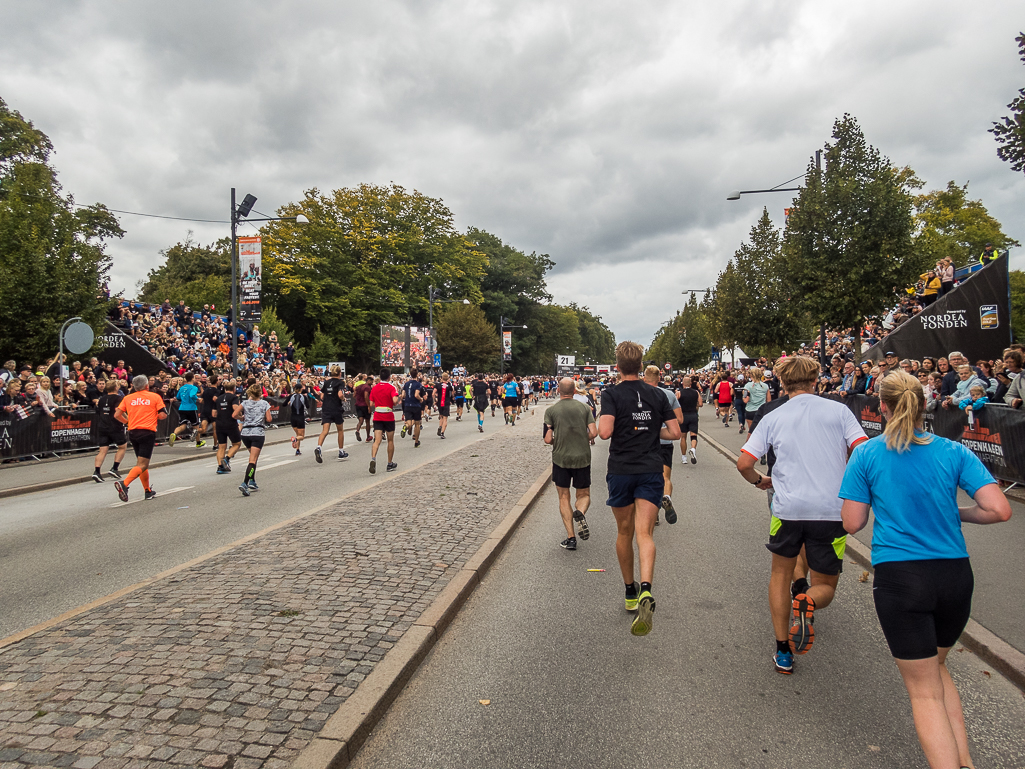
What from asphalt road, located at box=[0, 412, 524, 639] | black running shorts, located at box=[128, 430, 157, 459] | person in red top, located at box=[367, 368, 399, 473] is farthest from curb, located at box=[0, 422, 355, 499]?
person in red top, located at box=[367, 368, 399, 473]

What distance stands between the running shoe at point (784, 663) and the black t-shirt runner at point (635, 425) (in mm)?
1411

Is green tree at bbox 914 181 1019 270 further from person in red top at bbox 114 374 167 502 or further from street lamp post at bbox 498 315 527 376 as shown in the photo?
person in red top at bbox 114 374 167 502

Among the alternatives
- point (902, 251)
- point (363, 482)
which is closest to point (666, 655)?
point (363, 482)

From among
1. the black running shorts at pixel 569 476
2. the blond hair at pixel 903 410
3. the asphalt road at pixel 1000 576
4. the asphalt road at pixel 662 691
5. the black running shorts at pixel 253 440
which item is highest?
the blond hair at pixel 903 410

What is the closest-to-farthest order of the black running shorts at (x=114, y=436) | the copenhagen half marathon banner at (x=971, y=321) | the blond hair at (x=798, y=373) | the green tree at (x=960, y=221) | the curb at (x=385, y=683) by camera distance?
1. the curb at (x=385, y=683)
2. the blond hair at (x=798, y=373)
3. the black running shorts at (x=114, y=436)
4. the copenhagen half marathon banner at (x=971, y=321)
5. the green tree at (x=960, y=221)

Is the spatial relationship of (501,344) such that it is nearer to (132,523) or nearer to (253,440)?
(253,440)

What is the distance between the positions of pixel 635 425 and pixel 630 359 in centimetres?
51

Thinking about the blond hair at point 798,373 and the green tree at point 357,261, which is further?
the green tree at point 357,261

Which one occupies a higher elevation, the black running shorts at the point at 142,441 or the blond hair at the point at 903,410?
the blond hair at the point at 903,410

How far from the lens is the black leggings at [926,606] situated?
2627 millimetres

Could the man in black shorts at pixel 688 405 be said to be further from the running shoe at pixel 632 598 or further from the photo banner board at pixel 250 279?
the photo banner board at pixel 250 279

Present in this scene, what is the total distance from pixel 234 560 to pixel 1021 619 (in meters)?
5.90

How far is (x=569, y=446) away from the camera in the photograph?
23.3 feet

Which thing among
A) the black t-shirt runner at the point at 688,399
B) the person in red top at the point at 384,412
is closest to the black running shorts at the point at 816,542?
the black t-shirt runner at the point at 688,399
